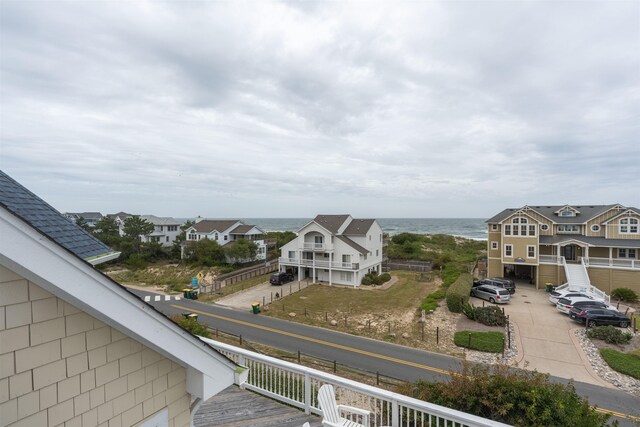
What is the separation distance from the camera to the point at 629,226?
28.6 metres

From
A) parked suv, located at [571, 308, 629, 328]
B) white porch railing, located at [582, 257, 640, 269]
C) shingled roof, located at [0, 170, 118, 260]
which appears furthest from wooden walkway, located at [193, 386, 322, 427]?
white porch railing, located at [582, 257, 640, 269]

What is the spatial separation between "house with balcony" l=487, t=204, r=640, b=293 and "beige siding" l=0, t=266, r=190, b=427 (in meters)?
34.2

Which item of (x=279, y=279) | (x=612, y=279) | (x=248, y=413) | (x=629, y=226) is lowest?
(x=279, y=279)

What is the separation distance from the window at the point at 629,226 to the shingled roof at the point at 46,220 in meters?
40.2

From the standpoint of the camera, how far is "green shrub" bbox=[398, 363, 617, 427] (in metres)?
5.41

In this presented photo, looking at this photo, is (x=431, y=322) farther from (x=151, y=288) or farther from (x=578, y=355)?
(x=151, y=288)

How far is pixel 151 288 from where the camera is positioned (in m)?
34.4

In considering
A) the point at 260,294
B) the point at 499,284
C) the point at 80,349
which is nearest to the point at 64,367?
the point at 80,349

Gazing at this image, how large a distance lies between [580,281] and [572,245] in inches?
217

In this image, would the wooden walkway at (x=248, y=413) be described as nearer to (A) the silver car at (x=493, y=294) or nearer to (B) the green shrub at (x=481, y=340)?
(B) the green shrub at (x=481, y=340)

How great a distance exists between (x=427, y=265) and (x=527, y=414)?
36.7m

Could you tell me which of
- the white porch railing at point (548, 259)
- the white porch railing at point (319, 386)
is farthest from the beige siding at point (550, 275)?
the white porch railing at point (319, 386)

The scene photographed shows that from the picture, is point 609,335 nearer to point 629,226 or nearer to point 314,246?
point 629,226

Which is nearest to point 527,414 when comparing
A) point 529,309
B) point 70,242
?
point 70,242
